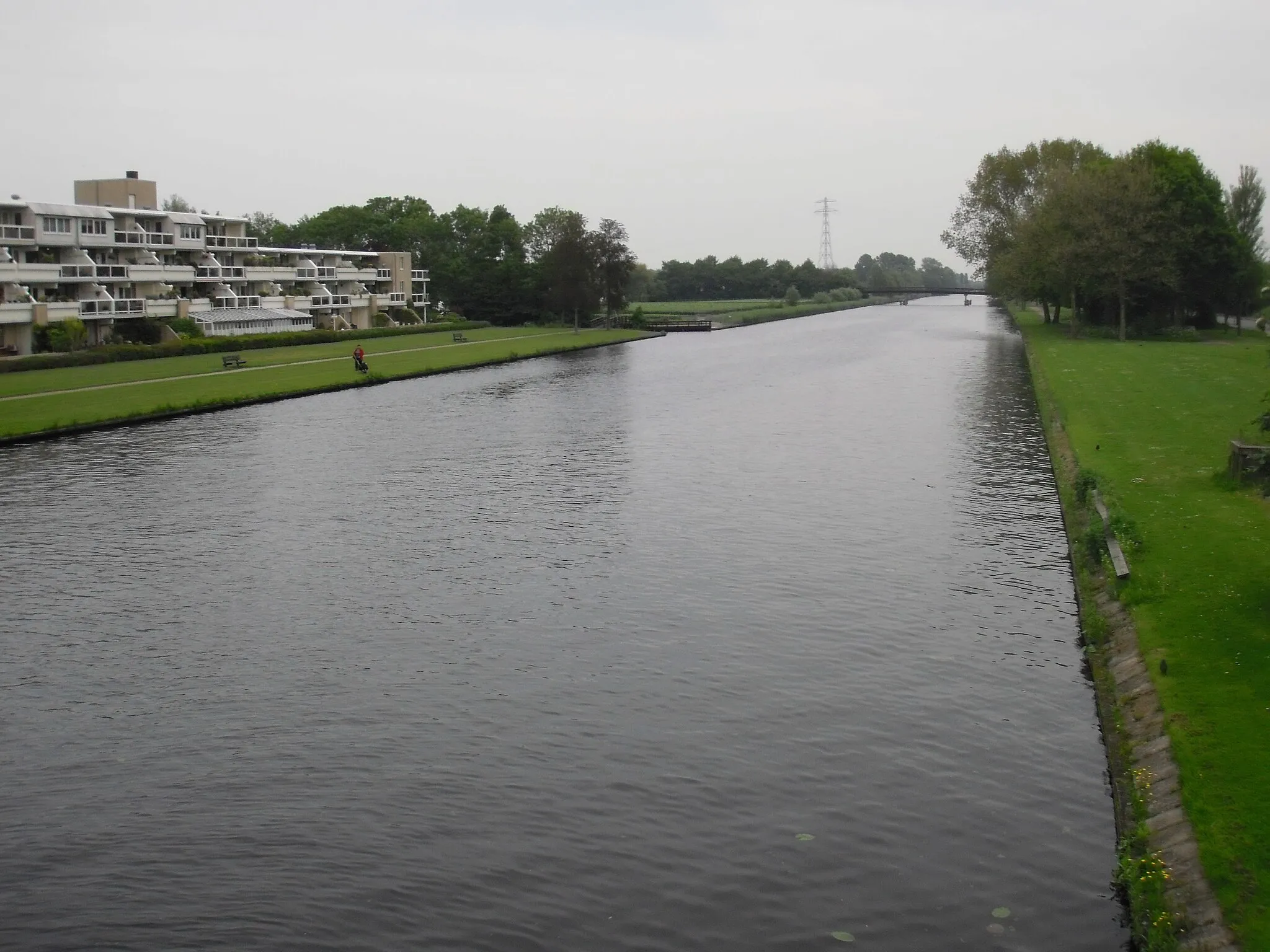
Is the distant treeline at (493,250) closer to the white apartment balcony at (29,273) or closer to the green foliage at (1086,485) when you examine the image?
the white apartment balcony at (29,273)

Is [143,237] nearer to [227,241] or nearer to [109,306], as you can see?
[109,306]

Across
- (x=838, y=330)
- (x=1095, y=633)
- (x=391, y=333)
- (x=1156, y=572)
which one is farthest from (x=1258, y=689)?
(x=838, y=330)

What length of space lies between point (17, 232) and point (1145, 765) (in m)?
87.9

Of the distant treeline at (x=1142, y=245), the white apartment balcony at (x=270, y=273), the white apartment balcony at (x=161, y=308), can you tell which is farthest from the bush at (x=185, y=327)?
the distant treeline at (x=1142, y=245)

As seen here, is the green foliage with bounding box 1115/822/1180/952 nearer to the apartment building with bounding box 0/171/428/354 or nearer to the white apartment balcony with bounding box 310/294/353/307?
the apartment building with bounding box 0/171/428/354

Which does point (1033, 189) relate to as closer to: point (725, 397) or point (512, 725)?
point (725, 397)

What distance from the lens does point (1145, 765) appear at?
14586 millimetres

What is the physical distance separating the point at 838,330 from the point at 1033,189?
27.1 meters

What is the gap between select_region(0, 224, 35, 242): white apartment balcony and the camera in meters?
84.1

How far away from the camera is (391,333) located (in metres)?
111

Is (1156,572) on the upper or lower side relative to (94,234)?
lower

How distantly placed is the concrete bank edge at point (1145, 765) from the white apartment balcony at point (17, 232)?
265ft

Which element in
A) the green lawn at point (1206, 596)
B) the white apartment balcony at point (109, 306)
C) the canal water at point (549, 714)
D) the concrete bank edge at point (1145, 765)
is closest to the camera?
the concrete bank edge at point (1145, 765)

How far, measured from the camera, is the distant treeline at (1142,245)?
7500 cm
